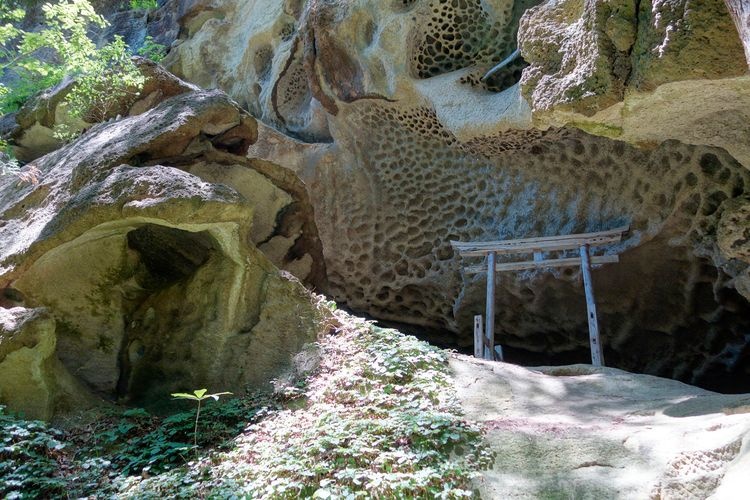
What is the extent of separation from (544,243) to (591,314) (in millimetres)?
1051

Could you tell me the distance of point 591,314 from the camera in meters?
6.89

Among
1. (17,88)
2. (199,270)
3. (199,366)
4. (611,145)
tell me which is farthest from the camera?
(17,88)

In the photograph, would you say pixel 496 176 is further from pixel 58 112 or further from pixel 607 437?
pixel 607 437

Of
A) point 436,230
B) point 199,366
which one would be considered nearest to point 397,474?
point 199,366

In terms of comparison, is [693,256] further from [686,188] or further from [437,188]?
[437,188]

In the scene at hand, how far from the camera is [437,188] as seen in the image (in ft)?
30.4

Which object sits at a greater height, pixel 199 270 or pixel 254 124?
pixel 254 124

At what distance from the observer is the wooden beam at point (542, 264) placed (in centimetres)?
740

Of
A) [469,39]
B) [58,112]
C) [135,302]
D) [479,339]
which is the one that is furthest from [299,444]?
[469,39]

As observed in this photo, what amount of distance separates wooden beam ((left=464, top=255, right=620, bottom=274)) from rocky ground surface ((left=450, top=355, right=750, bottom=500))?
2.16 metres

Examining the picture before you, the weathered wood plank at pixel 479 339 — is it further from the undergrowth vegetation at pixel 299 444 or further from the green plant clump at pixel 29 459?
the green plant clump at pixel 29 459

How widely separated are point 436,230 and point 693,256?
307cm

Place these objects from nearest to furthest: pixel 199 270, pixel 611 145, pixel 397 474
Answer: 1. pixel 397 474
2. pixel 199 270
3. pixel 611 145

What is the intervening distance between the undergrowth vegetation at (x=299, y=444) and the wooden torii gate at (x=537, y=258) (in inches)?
76.8
